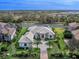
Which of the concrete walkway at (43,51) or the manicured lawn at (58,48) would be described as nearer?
the concrete walkway at (43,51)

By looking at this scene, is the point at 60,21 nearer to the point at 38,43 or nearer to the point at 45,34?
the point at 45,34

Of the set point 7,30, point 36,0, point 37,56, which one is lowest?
point 37,56

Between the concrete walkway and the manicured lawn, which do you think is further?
the manicured lawn

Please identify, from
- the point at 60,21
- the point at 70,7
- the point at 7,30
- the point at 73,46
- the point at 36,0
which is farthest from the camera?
the point at 36,0

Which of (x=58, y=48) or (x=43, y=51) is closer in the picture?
(x=43, y=51)

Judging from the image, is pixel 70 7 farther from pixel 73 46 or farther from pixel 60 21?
pixel 73 46

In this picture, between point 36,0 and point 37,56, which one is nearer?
A: point 37,56

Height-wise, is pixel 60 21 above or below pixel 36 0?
below

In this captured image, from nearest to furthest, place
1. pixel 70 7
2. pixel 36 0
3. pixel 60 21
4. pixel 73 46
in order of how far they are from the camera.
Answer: pixel 73 46 < pixel 60 21 < pixel 70 7 < pixel 36 0

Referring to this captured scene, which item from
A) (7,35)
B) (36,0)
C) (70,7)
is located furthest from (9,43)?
(36,0)

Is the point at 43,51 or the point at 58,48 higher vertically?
the point at 58,48
